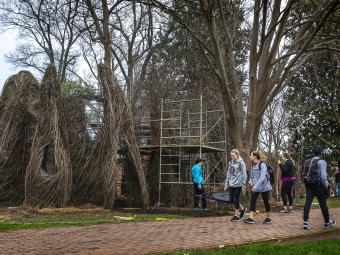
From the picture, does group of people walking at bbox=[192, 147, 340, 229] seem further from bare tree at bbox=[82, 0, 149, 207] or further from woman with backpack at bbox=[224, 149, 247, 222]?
bare tree at bbox=[82, 0, 149, 207]

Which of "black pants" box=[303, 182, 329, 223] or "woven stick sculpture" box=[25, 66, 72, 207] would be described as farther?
"woven stick sculpture" box=[25, 66, 72, 207]

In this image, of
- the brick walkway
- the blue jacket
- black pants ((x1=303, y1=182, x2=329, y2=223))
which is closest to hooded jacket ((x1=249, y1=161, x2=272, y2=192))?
the brick walkway

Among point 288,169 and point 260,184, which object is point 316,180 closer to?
point 260,184

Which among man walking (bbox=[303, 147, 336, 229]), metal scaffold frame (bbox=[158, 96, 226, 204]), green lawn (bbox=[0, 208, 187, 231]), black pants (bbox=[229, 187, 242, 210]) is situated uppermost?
metal scaffold frame (bbox=[158, 96, 226, 204])

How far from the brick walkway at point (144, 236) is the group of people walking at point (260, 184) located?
0.38 m

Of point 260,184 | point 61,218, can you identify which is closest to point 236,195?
point 260,184

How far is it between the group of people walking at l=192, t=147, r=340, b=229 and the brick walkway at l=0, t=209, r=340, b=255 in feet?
1.26

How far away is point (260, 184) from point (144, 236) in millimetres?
3500

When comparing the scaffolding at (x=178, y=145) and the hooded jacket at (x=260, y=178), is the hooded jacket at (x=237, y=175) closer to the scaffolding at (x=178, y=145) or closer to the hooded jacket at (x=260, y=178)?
the hooded jacket at (x=260, y=178)

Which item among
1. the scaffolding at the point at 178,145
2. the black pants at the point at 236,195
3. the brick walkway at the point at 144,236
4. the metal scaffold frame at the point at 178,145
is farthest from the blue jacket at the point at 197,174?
the brick walkway at the point at 144,236

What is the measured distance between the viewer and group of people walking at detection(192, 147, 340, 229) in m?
10.5

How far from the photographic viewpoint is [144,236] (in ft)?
30.9

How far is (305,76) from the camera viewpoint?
2870 centimetres

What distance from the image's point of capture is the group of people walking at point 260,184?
10461mm
